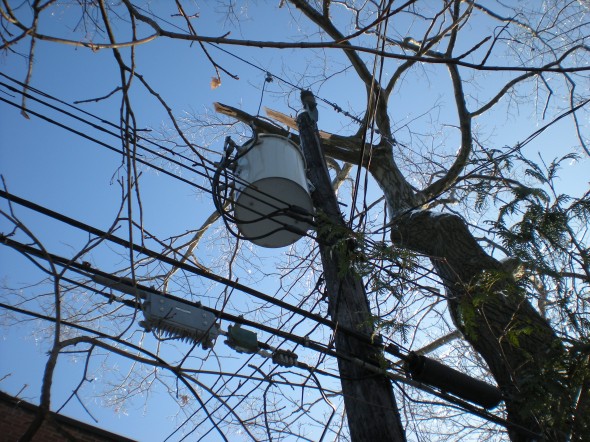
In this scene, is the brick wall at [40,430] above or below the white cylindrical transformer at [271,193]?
below

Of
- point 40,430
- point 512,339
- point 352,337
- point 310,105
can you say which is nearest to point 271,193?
point 352,337

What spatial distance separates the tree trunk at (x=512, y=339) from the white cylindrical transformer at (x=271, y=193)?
935mm

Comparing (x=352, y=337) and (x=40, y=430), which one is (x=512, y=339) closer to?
(x=352, y=337)

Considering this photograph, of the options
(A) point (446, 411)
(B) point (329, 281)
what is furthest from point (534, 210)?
(A) point (446, 411)

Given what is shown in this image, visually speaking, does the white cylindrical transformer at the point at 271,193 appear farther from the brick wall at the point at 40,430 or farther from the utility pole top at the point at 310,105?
the brick wall at the point at 40,430

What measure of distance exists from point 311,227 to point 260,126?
295 centimetres

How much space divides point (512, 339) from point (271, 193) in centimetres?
166

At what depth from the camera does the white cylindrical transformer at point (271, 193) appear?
11.4 feet

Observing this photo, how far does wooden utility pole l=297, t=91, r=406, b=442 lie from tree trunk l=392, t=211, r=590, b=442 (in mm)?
546

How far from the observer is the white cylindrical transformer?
11.4 feet

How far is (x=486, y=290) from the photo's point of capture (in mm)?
3193

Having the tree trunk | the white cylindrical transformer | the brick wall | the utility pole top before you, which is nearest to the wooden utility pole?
the white cylindrical transformer

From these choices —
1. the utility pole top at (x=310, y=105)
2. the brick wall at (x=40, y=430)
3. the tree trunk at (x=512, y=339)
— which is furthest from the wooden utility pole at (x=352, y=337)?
the brick wall at (x=40, y=430)

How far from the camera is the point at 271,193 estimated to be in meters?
3.53
